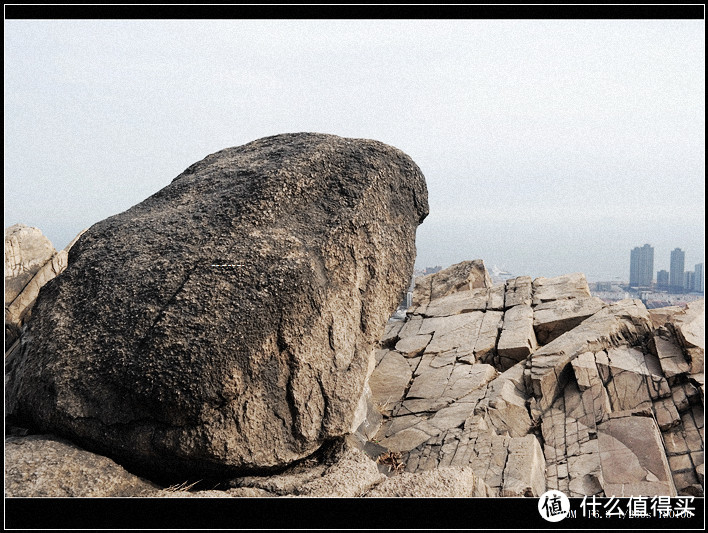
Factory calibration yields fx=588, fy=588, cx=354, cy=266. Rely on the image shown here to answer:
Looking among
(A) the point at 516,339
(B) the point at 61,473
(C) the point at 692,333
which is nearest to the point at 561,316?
(A) the point at 516,339

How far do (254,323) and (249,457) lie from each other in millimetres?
1056

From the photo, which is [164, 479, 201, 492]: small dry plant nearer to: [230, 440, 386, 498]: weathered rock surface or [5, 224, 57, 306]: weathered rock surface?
[230, 440, 386, 498]: weathered rock surface

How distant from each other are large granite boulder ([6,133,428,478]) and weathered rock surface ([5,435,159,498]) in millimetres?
177

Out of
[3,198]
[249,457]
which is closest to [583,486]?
[249,457]

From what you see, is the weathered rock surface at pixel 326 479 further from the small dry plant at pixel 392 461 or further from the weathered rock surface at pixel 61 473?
the small dry plant at pixel 392 461

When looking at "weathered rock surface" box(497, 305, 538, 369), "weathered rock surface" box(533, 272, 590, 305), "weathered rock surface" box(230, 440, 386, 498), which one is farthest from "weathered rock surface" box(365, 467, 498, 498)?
"weathered rock surface" box(533, 272, 590, 305)

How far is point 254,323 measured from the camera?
4.67 metres

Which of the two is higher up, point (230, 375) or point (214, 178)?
point (214, 178)

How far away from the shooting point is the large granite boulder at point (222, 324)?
4.54 meters

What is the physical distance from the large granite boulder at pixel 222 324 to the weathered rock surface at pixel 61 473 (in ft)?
0.58

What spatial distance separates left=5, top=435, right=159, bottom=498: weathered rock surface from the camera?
13.4ft

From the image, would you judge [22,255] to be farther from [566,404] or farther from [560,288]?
[560,288]

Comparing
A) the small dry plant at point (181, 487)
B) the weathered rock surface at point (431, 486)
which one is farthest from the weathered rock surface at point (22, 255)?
the weathered rock surface at point (431, 486)

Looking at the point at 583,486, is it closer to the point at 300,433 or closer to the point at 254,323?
the point at 300,433
